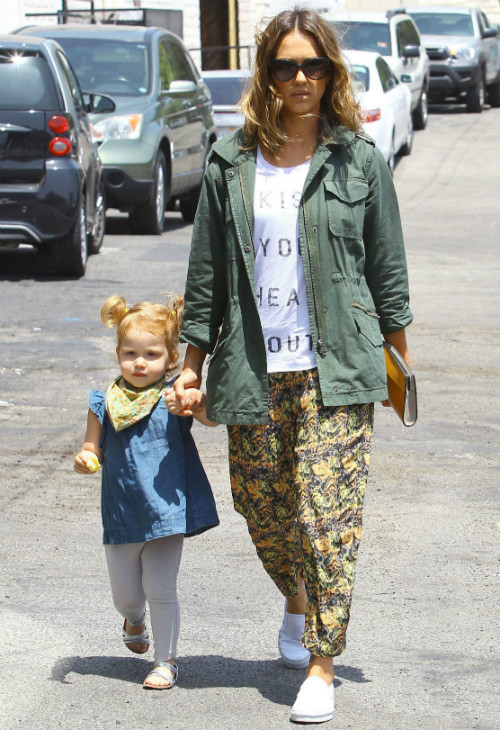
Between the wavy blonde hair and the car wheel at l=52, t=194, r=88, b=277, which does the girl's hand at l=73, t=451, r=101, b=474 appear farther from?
the car wheel at l=52, t=194, r=88, b=277

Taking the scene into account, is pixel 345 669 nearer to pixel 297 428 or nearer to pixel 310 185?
pixel 297 428

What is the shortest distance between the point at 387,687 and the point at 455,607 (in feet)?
2.32

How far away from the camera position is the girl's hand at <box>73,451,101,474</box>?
3803 mm

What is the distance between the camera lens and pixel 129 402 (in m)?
3.89

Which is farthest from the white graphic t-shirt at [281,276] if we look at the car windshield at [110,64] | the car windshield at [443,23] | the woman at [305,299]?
the car windshield at [443,23]

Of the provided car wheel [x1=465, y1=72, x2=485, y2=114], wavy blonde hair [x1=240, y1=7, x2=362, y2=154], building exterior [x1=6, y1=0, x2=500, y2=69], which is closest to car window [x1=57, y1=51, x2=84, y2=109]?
wavy blonde hair [x1=240, y1=7, x2=362, y2=154]

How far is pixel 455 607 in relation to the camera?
456cm

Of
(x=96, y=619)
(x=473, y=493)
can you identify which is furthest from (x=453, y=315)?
(x=96, y=619)

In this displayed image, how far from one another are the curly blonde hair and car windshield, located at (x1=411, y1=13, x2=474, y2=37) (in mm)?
24506

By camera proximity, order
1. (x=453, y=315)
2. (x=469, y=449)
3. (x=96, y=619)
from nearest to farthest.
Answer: (x=96, y=619), (x=469, y=449), (x=453, y=315)

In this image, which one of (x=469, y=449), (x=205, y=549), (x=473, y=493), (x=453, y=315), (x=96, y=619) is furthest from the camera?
(x=453, y=315)

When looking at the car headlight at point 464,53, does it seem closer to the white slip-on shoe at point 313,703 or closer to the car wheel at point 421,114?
the car wheel at point 421,114

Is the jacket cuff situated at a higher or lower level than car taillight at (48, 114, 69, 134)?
higher

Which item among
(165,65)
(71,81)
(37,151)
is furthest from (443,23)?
(37,151)
